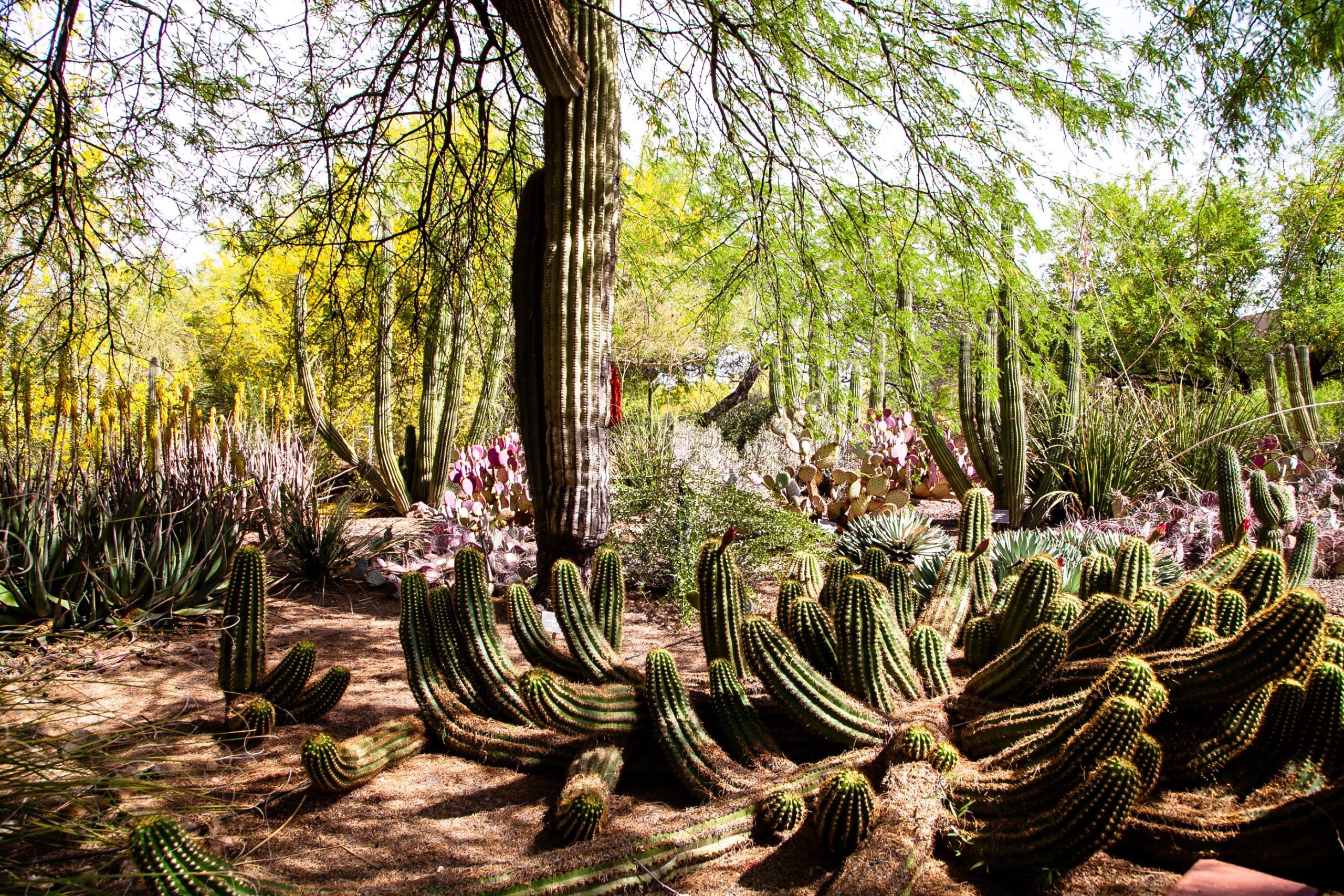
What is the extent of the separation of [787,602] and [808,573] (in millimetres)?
864

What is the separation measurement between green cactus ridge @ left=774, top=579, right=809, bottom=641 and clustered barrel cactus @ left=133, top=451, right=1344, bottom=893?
1 cm

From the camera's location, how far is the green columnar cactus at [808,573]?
12.1 ft

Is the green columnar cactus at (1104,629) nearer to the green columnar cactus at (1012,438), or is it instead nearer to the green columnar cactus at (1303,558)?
the green columnar cactus at (1303,558)

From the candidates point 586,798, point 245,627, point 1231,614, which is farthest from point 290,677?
point 1231,614

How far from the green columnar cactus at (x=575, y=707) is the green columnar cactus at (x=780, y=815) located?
62 cm

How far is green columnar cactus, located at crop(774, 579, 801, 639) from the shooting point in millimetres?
2879

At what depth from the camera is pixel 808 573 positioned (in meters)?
3.76

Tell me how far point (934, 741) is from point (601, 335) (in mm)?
2532

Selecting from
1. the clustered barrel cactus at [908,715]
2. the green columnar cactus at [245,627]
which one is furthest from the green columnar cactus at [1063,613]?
the green columnar cactus at [245,627]

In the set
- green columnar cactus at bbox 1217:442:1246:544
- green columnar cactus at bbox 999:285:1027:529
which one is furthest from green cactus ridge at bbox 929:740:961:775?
green columnar cactus at bbox 999:285:1027:529

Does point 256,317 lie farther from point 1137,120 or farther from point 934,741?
point 934,741

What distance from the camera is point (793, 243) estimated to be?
551 centimetres

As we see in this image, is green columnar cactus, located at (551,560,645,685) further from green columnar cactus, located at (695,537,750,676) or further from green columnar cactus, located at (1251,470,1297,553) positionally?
green columnar cactus, located at (1251,470,1297,553)

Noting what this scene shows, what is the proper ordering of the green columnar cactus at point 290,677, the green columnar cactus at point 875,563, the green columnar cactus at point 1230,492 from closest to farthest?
1. the green columnar cactus at point 290,677
2. the green columnar cactus at point 875,563
3. the green columnar cactus at point 1230,492
